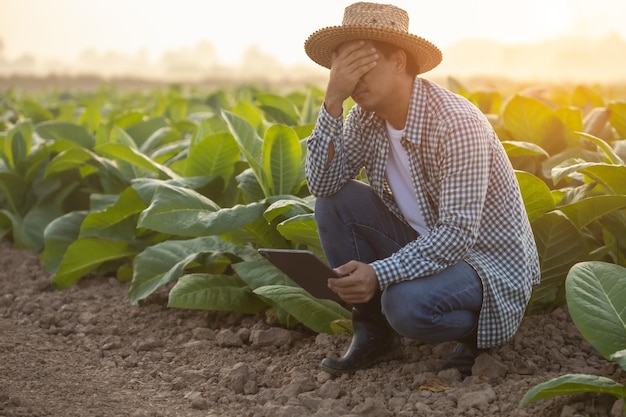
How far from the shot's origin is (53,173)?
5504 millimetres

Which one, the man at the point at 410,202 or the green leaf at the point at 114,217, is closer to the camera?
the man at the point at 410,202

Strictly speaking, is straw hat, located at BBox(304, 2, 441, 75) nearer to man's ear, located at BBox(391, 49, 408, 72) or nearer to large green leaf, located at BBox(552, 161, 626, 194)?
man's ear, located at BBox(391, 49, 408, 72)

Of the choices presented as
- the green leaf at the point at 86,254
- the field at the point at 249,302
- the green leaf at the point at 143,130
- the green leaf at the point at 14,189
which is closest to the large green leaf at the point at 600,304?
the field at the point at 249,302

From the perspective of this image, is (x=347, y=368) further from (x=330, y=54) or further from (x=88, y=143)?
(x=88, y=143)

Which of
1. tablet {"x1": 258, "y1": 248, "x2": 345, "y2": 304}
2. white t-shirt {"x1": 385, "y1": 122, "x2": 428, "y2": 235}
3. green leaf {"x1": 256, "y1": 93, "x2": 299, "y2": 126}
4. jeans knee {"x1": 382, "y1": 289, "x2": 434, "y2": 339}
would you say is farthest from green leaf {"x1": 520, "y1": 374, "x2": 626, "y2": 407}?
green leaf {"x1": 256, "y1": 93, "x2": 299, "y2": 126}

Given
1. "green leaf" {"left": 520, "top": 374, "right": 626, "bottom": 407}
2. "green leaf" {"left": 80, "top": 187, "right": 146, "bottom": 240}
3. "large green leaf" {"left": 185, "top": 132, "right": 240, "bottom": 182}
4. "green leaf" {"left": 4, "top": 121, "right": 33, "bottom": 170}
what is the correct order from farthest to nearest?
1. "green leaf" {"left": 4, "top": 121, "right": 33, "bottom": 170}
2. "green leaf" {"left": 80, "top": 187, "right": 146, "bottom": 240}
3. "large green leaf" {"left": 185, "top": 132, "right": 240, "bottom": 182}
4. "green leaf" {"left": 520, "top": 374, "right": 626, "bottom": 407}

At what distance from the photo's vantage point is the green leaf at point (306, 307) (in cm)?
330

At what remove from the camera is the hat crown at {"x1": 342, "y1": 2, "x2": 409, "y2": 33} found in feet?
8.94

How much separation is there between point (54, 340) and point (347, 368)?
54.1 inches

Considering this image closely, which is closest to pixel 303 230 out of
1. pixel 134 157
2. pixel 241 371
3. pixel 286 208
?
pixel 286 208

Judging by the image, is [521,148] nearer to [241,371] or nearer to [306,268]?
[306,268]

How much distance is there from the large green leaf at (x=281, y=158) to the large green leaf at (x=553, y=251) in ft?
3.41

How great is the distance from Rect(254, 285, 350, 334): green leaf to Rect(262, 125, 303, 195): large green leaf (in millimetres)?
551

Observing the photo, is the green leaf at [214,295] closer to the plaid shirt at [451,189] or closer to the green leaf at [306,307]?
the green leaf at [306,307]
